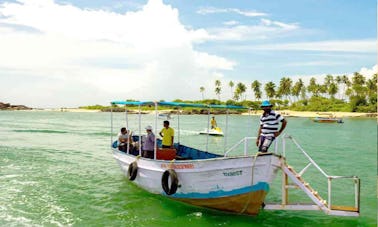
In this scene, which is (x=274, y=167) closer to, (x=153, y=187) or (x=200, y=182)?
(x=200, y=182)

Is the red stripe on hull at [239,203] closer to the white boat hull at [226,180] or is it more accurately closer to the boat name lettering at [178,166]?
the white boat hull at [226,180]

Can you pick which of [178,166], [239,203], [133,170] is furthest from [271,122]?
[133,170]

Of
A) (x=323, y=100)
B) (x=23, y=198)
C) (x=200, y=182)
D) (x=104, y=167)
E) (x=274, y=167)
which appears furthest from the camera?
(x=323, y=100)

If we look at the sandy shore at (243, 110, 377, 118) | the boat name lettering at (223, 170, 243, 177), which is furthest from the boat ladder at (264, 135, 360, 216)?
the sandy shore at (243, 110, 377, 118)

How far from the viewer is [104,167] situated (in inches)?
805

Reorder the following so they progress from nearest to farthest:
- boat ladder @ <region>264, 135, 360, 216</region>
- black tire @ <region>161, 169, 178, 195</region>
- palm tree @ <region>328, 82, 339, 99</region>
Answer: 1. boat ladder @ <region>264, 135, 360, 216</region>
2. black tire @ <region>161, 169, 178, 195</region>
3. palm tree @ <region>328, 82, 339, 99</region>

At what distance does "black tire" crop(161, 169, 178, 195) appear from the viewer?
11.5 m

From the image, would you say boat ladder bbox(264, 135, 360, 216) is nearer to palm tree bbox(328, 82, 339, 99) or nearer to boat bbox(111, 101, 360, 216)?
boat bbox(111, 101, 360, 216)

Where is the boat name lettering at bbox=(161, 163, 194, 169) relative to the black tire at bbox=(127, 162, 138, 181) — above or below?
above

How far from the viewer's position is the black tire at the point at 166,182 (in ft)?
37.6

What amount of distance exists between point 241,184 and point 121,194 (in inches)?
230

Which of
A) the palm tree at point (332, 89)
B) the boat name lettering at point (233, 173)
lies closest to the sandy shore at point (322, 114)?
the palm tree at point (332, 89)

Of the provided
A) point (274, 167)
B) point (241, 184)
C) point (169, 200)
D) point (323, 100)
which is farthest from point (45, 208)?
point (323, 100)

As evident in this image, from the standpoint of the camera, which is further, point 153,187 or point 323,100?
point 323,100
